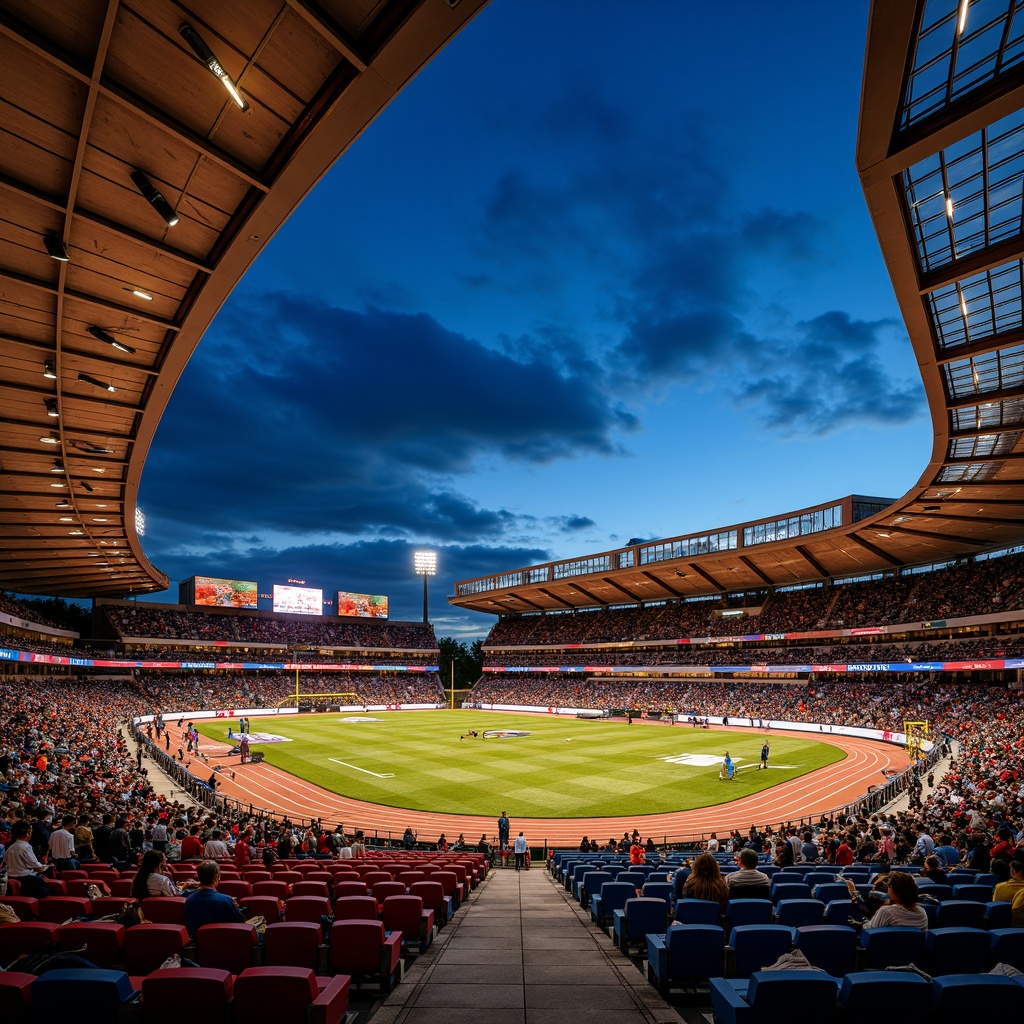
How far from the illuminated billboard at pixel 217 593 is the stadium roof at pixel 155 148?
74.9 meters

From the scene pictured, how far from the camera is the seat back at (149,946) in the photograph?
577 cm

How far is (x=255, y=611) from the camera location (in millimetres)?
94500

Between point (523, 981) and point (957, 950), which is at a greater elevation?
point (957, 950)

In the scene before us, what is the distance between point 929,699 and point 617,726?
79.9 feet

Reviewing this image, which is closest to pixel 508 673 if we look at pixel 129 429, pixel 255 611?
pixel 255 611

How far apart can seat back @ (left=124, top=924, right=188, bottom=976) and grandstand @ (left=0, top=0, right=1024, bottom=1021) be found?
0.27ft

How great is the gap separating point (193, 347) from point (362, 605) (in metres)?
91.6

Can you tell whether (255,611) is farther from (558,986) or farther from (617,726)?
(558,986)

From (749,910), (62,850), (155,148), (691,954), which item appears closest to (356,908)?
(691,954)

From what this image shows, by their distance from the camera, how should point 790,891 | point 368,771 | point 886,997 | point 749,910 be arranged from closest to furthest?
1. point 886,997
2. point 749,910
3. point 790,891
4. point 368,771

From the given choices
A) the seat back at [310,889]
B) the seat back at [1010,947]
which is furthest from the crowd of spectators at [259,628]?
the seat back at [1010,947]

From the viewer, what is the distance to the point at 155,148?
36.5ft

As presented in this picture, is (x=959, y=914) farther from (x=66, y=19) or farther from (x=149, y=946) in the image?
(x=66, y=19)

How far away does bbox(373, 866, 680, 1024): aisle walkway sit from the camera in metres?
5.76
